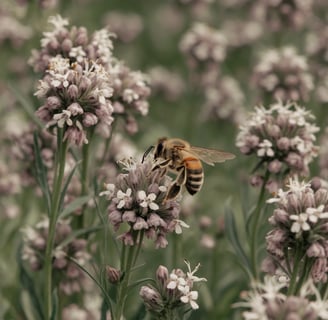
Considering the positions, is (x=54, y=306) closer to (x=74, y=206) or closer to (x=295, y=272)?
(x=74, y=206)

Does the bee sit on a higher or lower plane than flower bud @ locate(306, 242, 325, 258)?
higher

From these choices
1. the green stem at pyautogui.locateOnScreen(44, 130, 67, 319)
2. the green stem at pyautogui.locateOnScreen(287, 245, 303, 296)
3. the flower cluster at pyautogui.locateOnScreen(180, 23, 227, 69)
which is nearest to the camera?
the green stem at pyautogui.locateOnScreen(287, 245, 303, 296)

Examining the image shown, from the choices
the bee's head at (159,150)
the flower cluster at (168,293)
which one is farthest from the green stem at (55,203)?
the flower cluster at (168,293)

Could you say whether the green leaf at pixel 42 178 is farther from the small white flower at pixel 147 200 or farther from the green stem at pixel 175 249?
the green stem at pixel 175 249

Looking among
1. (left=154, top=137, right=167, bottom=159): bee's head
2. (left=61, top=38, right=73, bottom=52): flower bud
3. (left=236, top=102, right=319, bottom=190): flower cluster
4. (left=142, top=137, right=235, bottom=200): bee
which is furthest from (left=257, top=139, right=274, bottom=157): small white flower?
(left=61, top=38, right=73, bottom=52): flower bud

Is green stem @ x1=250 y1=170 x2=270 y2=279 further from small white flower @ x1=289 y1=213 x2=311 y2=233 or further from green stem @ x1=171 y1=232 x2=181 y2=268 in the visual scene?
small white flower @ x1=289 y1=213 x2=311 y2=233

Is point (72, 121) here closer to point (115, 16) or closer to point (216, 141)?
point (216, 141)

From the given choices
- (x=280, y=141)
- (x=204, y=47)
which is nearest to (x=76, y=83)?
(x=280, y=141)
